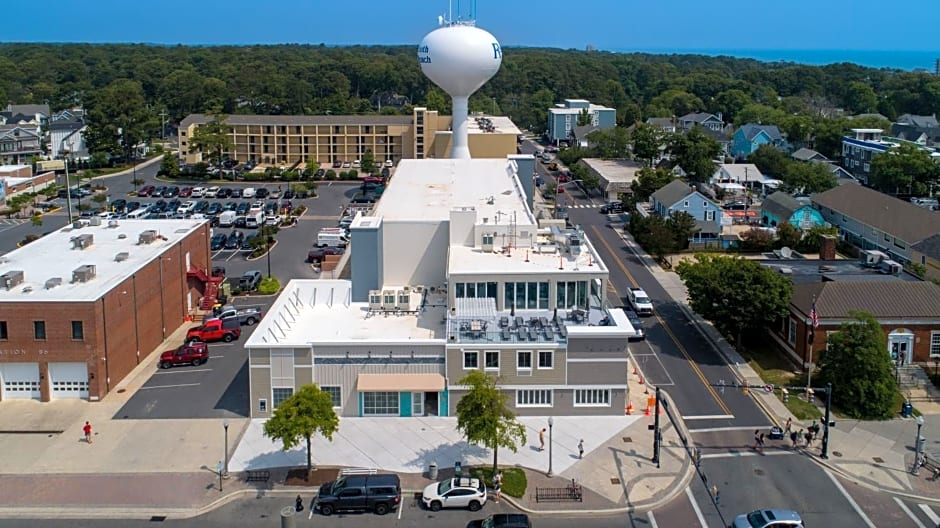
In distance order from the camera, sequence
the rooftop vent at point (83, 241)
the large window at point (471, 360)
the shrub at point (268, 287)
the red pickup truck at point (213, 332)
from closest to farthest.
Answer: the large window at point (471, 360), the red pickup truck at point (213, 332), the rooftop vent at point (83, 241), the shrub at point (268, 287)

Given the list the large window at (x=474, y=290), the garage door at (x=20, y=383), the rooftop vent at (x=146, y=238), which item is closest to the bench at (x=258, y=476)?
the large window at (x=474, y=290)

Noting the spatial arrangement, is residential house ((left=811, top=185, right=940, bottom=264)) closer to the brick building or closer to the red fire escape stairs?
the red fire escape stairs

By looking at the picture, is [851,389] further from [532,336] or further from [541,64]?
[541,64]

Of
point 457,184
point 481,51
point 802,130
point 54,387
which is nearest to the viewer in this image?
point 54,387

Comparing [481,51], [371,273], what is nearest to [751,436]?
[371,273]

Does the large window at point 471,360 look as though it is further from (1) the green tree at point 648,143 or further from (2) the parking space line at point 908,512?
(1) the green tree at point 648,143

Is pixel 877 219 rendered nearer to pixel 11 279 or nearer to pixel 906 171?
pixel 906 171

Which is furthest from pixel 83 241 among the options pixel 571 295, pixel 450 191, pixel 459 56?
pixel 459 56
